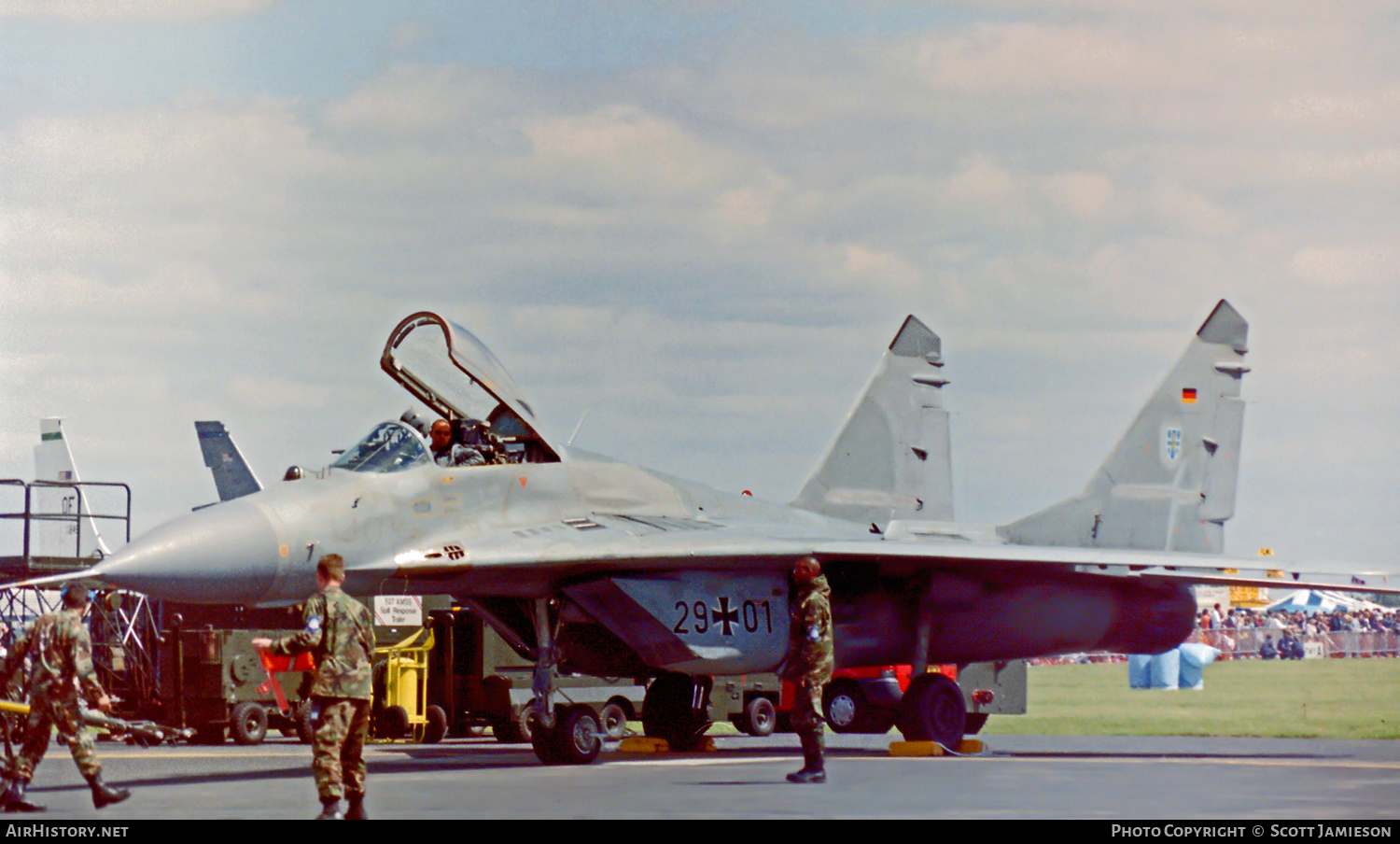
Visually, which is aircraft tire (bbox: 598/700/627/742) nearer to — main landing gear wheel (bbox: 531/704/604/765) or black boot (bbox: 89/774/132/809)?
main landing gear wheel (bbox: 531/704/604/765)

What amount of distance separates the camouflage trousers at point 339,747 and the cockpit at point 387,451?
5.35m

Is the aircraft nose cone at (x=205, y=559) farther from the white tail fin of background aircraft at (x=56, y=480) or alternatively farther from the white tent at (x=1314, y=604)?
the white tent at (x=1314, y=604)

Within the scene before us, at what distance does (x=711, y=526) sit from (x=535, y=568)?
9.18ft

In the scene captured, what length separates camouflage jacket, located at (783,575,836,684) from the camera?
1256cm

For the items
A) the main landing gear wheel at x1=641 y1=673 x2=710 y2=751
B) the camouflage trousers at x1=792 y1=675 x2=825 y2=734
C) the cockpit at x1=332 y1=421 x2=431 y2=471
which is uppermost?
the cockpit at x1=332 y1=421 x2=431 y2=471

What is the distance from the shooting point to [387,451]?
49.4 feet

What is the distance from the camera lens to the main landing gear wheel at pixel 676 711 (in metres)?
17.7

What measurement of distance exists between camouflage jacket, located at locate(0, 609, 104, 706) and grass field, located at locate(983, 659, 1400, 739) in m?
15.3

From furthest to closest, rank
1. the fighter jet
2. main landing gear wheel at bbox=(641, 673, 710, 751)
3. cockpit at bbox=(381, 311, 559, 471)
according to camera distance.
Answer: main landing gear wheel at bbox=(641, 673, 710, 751) → cockpit at bbox=(381, 311, 559, 471) → the fighter jet

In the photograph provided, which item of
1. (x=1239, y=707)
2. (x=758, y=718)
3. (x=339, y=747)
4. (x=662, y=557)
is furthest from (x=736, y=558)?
(x=1239, y=707)

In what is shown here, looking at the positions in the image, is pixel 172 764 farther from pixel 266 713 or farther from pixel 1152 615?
pixel 1152 615

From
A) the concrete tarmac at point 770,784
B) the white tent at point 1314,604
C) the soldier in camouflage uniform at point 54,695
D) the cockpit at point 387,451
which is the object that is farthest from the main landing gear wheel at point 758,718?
the white tent at point 1314,604

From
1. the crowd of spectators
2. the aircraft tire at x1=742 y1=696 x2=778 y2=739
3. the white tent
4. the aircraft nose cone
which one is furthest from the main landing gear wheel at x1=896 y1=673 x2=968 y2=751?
the white tent
